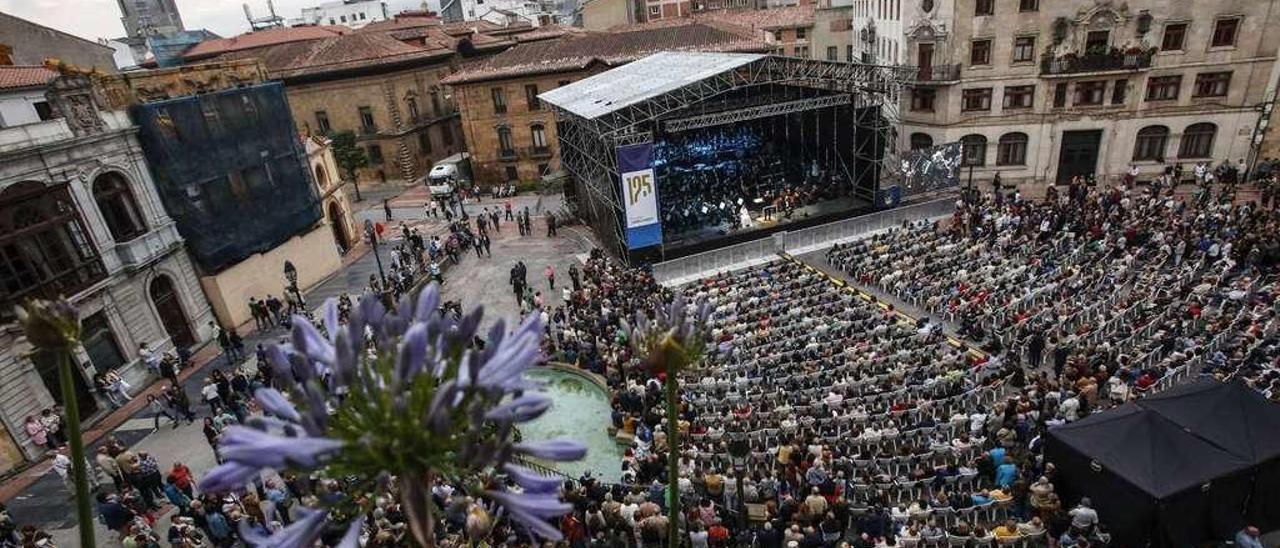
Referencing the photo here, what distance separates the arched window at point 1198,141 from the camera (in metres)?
33.7

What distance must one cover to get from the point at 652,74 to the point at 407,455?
31.9m

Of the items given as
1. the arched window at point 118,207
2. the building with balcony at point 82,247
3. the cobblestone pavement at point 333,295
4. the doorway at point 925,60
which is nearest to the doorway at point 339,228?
the cobblestone pavement at point 333,295

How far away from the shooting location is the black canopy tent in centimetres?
1209

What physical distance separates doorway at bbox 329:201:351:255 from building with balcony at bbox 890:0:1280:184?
31.9 meters

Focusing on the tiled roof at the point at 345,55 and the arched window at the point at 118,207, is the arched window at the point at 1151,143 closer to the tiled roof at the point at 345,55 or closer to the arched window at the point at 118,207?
the arched window at the point at 118,207

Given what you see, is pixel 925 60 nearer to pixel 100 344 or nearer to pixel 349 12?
pixel 100 344

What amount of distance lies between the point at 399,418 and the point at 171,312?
2805cm

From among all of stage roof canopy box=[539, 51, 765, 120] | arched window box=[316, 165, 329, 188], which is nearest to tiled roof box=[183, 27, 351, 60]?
arched window box=[316, 165, 329, 188]

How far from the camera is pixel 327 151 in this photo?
37438 millimetres

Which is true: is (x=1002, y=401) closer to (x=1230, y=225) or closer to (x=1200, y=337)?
(x=1200, y=337)

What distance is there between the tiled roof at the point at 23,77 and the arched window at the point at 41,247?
10.1 ft

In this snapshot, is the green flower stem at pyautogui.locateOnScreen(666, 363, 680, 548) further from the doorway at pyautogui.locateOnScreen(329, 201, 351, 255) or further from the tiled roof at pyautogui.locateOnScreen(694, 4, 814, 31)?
the tiled roof at pyautogui.locateOnScreen(694, 4, 814, 31)

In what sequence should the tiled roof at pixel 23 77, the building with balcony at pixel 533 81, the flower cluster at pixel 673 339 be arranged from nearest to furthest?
the flower cluster at pixel 673 339 → the tiled roof at pixel 23 77 → the building with balcony at pixel 533 81

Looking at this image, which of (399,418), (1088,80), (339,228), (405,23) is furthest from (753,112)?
(405,23)
